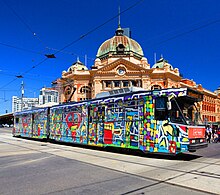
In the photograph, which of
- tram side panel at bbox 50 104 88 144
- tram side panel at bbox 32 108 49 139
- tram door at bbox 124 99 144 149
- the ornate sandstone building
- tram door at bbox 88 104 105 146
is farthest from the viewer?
the ornate sandstone building

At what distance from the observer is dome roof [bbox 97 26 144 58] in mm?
61906

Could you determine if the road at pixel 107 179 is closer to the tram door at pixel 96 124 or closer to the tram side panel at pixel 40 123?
the tram door at pixel 96 124

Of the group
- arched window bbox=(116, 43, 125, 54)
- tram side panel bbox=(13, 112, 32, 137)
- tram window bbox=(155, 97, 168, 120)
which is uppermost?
arched window bbox=(116, 43, 125, 54)

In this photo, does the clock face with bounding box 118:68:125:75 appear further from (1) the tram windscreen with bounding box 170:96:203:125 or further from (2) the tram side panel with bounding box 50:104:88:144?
(1) the tram windscreen with bounding box 170:96:203:125

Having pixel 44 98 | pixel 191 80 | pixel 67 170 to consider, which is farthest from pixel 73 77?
pixel 67 170

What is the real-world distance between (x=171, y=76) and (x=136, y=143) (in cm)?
4850

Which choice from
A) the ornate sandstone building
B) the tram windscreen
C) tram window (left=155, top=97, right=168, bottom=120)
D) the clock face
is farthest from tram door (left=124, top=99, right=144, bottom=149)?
the clock face

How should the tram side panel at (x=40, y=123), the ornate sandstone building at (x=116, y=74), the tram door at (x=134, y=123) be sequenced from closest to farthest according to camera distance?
the tram door at (x=134, y=123) → the tram side panel at (x=40, y=123) → the ornate sandstone building at (x=116, y=74)

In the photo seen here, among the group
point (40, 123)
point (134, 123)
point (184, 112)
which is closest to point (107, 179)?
point (134, 123)

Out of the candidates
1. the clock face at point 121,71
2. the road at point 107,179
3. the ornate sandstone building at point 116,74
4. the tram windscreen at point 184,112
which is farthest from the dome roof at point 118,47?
the road at point 107,179

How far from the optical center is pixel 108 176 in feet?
21.8

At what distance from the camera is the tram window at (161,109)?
9844 millimetres

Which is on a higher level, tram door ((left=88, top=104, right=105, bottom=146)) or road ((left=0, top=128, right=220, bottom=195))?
tram door ((left=88, top=104, right=105, bottom=146))

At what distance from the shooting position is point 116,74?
5391 centimetres
